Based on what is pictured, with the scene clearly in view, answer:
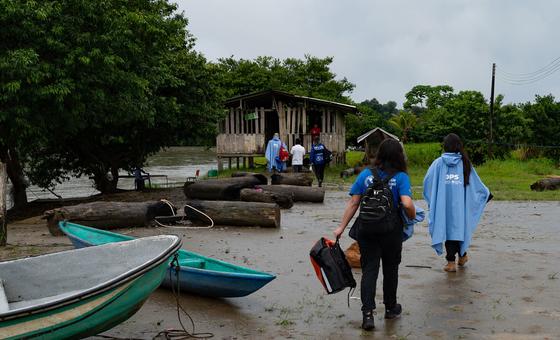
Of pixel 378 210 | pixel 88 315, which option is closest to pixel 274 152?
pixel 378 210

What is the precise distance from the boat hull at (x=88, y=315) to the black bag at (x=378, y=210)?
1.78m

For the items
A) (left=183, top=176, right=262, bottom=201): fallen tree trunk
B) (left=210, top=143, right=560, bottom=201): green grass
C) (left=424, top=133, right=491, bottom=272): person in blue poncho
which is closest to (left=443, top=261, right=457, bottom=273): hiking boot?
(left=424, top=133, right=491, bottom=272): person in blue poncho

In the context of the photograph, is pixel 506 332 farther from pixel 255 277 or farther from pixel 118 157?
pixel 118 157

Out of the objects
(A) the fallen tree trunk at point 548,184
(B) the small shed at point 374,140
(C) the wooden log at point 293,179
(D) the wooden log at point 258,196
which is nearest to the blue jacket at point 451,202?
(B) the small shed at point 374,140

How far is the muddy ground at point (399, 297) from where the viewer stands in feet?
19.7

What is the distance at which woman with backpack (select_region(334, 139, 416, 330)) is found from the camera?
5.67 meters

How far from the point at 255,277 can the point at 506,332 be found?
2.42m

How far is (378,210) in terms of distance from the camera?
18.5 feet

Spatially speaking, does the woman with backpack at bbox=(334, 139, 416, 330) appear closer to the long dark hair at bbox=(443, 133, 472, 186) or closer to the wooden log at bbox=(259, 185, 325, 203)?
the long dark hair at bbox=(443, 133, 472, 186)

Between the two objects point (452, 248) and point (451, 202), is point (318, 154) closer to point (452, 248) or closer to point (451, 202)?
point (452, 248)

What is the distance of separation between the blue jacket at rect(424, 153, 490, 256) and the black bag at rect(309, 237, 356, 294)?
2.33 metres

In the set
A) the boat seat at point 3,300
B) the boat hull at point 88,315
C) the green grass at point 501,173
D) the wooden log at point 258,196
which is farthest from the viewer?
the green grass at point 501,173

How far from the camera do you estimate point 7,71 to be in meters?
14.0

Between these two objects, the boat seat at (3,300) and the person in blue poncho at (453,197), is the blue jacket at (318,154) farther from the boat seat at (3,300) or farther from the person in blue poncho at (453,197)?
the boat seat at (3,300)
